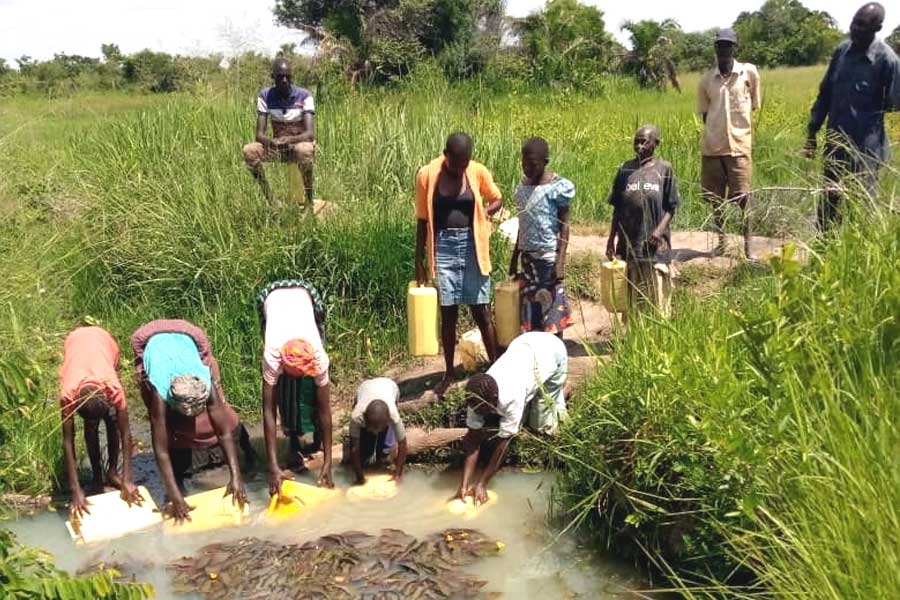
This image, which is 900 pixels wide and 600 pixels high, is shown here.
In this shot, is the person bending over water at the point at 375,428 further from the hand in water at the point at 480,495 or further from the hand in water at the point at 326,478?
the hand in water at the point at 480,495

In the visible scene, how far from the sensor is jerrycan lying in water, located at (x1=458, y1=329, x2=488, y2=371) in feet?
21.8

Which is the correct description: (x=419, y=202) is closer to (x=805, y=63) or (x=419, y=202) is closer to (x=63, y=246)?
(x=63, y=246)

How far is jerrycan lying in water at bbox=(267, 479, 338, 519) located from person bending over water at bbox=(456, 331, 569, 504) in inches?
33.8

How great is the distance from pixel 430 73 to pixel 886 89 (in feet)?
17.8

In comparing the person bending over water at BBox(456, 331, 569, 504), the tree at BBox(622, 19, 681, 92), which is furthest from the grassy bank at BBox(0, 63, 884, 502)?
the tree at BBox(622, 19, 681, 92)

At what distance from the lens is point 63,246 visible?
8.10 meters

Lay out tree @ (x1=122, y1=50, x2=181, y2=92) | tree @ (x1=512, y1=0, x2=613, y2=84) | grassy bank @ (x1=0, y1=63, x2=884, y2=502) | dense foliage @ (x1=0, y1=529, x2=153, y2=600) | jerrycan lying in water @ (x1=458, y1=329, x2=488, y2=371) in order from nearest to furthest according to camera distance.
A: dense foliage @ (x1=0, y1=529, x2=153, y2=600) < jerrycan lying in water @ (x1=458, y1=329, x2=488, y2=371) < grassy bank @ (x1=0, y1=63, x2=884, y2=502) < tree @ (x1=122, y1=50, x2=181, y2=92) < tree @ (x1=512, y1=0, x2=613, y2=84)

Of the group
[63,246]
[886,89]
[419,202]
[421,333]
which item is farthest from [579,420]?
[63,246]

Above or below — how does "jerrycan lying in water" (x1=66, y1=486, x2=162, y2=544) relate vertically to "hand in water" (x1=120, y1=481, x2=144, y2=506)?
below

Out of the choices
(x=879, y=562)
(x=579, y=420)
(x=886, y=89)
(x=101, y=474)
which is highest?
(x=886, y=89)

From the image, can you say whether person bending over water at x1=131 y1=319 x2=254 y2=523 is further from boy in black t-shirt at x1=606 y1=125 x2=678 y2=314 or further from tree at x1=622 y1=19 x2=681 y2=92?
tree at x1=622 y1=19 x2=681 y2=92

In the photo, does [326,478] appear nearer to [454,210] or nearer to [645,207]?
[454,210]

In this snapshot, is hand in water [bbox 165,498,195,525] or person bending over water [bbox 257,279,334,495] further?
person bending over water [bbox 257,279,334,495]

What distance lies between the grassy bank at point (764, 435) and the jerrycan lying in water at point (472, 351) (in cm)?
159
